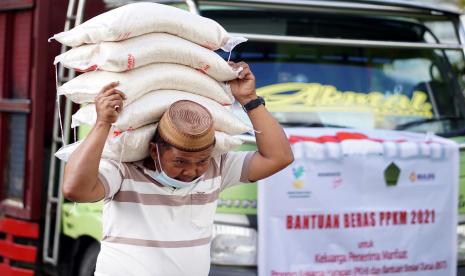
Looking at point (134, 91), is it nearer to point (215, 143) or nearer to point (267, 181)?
point (215, 143)

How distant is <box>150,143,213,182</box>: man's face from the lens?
8.14ft

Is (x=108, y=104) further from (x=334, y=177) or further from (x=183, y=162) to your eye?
(x=334, y=177)

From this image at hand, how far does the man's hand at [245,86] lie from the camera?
2.84m

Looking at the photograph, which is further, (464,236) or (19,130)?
(19,130)

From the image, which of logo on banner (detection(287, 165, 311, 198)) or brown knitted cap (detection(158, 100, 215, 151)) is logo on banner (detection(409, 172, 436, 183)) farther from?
brown knitted cap (detection(158, 100, 215, 151))

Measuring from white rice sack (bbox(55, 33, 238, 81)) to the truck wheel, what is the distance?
1.99m

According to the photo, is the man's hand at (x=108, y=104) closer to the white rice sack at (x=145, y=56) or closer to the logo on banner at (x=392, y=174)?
the white rice sack at (x=145, y=56)

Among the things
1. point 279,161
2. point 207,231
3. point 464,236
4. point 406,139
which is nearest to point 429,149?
point 406,139

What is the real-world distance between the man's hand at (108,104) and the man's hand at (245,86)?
0.54 metres

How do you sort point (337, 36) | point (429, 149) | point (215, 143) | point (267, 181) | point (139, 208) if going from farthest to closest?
point (337, 36)
point (429, 149)
point (267, 181)
point (215, 143)
point (139, 208)

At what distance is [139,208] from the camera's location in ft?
8.40

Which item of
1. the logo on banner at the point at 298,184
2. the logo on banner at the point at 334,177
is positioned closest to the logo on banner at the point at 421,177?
the logo on banner at the point at 334,177

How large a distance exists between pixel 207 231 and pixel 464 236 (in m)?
2.08

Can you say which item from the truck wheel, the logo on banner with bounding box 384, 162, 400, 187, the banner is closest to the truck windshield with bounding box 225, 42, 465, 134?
the banner
